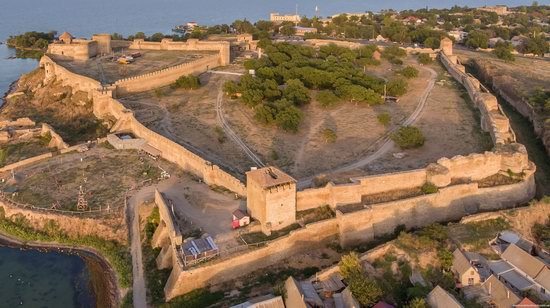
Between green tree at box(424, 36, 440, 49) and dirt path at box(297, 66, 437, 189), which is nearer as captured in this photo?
dirt path at box(297, 66, 437, 189)

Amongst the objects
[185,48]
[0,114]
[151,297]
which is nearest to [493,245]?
[151,297]

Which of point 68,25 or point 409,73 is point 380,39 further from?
point 68,25

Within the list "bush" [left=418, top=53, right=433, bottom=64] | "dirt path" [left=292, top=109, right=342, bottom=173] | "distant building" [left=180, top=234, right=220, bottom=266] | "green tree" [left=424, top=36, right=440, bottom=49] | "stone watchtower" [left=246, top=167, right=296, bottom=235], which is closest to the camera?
"distant building" [left=180, top=234, right=220, bottom=266]

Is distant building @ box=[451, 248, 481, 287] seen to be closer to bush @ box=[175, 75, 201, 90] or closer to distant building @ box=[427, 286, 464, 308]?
distant building @ box=[427, 286, 464, 308]

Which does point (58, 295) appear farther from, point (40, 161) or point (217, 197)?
point (40, 161)

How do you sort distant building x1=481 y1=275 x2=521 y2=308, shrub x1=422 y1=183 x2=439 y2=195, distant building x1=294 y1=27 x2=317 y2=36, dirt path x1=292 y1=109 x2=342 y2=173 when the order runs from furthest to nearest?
distant building x1=294 y1=27 x2=317 y2=36 < dirt path x1=292 y1=109 x2=342 y2=173 < shrub x1=422 y1=183 x2=439 y2=195 < distant building x1=481 y1=275 x2=521 y2=308

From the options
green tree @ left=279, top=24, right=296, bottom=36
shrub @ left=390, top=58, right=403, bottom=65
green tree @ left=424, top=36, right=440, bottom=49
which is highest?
green tree @ left=279, top=24, right=296, bottom=36

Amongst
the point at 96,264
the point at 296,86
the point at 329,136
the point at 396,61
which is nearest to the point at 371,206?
the point at 329,136

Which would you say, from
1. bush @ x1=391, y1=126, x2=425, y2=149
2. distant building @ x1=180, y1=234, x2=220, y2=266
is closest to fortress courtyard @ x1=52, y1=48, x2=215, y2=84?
bush @ x1=391, y1=126, x2=425, y2=149
